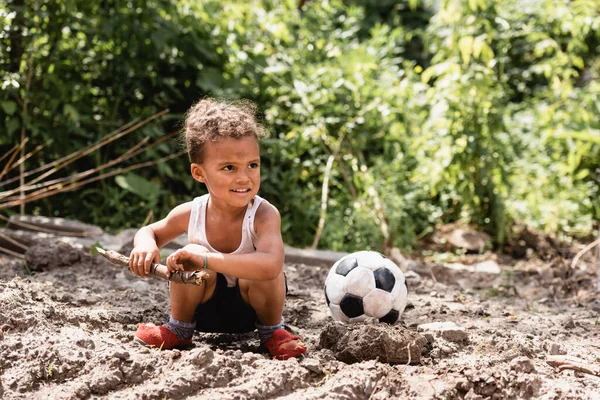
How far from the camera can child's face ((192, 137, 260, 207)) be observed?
2.80 meters

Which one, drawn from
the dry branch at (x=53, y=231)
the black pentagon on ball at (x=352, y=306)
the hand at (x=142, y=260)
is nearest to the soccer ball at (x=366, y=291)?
the black pentagon on ball at (x=352, y=306)

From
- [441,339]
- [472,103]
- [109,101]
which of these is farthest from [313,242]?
[441,339]

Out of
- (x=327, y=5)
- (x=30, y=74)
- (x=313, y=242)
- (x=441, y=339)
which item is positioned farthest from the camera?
(x=327, y=5)

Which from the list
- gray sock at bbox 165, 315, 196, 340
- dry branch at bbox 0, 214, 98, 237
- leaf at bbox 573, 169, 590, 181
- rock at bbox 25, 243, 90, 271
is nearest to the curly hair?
gray sock at bbox 165, 315, 196, 340

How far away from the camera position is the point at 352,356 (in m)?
2.71

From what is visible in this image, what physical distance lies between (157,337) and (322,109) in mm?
3840

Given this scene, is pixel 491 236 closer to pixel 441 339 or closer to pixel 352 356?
pixel 441 339

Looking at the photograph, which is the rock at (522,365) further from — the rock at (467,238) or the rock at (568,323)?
the rock at (467,238)

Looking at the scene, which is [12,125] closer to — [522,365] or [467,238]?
[467,238]

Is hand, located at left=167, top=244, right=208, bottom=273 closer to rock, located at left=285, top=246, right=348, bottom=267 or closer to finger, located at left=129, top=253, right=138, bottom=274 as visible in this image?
finger, located at left=129, top=253, right=138, bottom=274

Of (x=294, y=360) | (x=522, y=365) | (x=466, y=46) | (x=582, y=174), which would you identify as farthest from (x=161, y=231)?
(x=582, y=174)

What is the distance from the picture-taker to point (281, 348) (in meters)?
2.78

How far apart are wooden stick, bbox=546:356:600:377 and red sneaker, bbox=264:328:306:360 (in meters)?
0.94

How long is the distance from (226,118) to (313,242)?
3.16m
